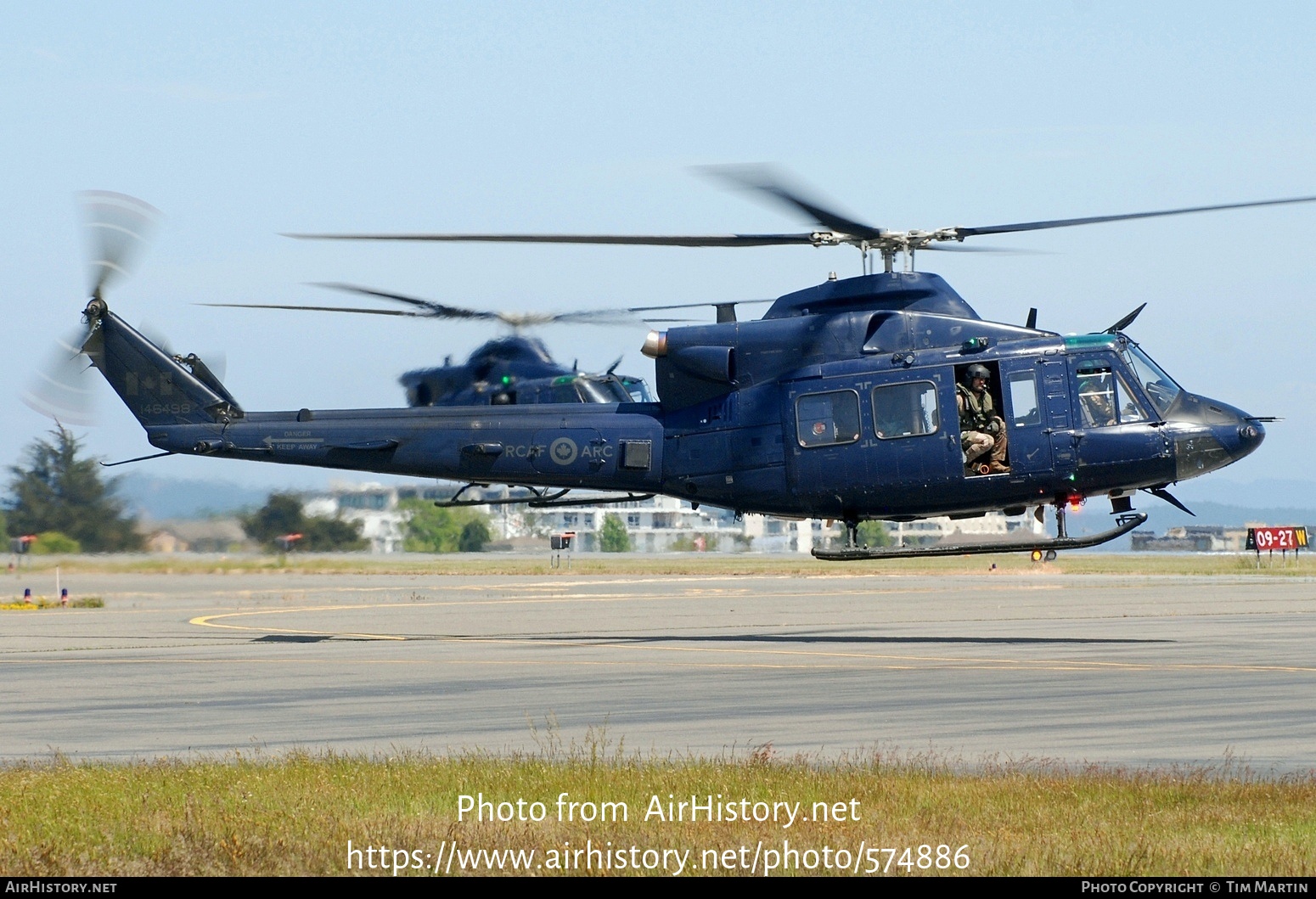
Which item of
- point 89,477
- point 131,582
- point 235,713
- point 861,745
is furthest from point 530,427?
point 131,582

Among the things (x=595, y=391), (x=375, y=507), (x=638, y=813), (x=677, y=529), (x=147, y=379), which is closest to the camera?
(x=638, y=813)

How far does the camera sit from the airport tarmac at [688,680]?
45.3ft

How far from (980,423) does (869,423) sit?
66.0 inches

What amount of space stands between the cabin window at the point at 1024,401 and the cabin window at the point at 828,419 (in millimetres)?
2342

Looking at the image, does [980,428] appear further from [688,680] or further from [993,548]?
[688,680]

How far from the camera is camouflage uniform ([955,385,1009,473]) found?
2355 centimetres

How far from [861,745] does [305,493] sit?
122 ft

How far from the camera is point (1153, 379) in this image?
23.7 meters

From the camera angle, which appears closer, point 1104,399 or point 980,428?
point 1104,399

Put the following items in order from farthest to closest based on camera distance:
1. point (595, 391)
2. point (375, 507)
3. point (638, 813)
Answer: point (375, 507) → point (595, 391) → point (638, 813)

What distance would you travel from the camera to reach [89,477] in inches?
1770

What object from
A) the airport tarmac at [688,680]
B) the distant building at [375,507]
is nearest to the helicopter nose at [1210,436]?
the airport tarmac at [688,680]

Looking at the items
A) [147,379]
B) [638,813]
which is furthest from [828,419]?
[638,813]
